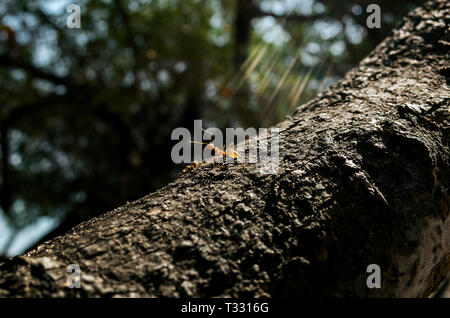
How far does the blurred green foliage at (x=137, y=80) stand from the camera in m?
7.73

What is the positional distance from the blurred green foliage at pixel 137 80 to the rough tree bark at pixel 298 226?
6.23m

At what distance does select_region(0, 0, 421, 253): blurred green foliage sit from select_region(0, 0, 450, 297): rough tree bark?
6230 mm

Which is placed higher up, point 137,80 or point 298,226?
point 137,80

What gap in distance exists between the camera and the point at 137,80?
8.82m

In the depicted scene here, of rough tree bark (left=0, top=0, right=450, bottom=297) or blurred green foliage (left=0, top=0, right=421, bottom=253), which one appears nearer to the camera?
rough tree bark (left=0, top=0, right=450, bottom=297)

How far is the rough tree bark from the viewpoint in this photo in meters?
1.06

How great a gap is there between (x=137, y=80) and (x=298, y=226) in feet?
27.9

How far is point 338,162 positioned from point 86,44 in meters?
8.54

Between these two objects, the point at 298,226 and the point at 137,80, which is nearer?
the point at 298,226

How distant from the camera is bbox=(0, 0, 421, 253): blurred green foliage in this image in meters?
7.73

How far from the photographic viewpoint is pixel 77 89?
28.0 ft
